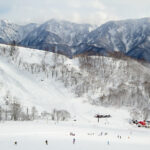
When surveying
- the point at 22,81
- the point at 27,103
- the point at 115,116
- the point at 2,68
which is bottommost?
the point at 115,116

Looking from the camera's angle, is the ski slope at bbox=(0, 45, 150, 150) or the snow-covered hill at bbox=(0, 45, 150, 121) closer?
the ski slope at bbox=(0, 45, 150, 150)

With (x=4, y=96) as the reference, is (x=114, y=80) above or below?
above

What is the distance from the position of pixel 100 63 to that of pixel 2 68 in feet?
253

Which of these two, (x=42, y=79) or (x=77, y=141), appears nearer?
(x=77, y=141)

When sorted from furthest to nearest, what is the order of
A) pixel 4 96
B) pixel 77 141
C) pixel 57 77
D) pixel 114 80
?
pixel 114 80
pixel 57 77
pixel 4 96
pixel 77 141

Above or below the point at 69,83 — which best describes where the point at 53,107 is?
below

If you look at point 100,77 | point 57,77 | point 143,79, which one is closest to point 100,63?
point 100,77

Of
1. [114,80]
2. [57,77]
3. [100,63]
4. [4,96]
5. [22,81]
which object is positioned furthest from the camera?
[100,63]

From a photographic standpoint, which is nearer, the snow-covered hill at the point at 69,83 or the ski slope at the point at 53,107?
the ski slope at the point at 53,107

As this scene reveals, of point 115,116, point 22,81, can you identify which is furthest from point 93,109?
point 22,81

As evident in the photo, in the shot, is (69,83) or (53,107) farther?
(69,83)

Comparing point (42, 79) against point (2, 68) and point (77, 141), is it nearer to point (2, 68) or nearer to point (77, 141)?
point (2, 68)

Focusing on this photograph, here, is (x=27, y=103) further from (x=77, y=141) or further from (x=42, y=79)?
(x=77, y=141)

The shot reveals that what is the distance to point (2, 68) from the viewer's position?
126 meters
